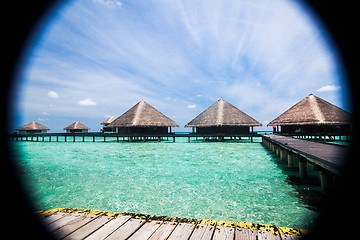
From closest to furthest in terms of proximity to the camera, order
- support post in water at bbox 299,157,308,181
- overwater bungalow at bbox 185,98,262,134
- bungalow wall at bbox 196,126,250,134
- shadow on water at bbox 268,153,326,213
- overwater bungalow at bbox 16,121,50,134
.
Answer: shadow on water at bbox 268,153,326,213
support post in water at bbox 299,157,308,181
overwater bungalow at bbox 185,98,262,134
bungalow wall at bbox 196,126,250,134
overwater bungalow at bbox 16,121,50,134

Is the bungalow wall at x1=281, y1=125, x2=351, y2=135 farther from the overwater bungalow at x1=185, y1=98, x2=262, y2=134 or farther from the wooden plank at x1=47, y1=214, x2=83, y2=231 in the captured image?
the wooden plank at x1=47, y1=214, x2=83, y2=231

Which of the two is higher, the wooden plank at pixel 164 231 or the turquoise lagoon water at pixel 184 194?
the wooden plank at pixel 164 231

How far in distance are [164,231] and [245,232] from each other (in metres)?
0.78

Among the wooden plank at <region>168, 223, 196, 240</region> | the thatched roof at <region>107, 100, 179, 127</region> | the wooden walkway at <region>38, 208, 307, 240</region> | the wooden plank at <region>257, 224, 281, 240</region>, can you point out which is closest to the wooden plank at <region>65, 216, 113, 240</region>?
the wooden walkway at <region>38, 208, 307, 240</region>

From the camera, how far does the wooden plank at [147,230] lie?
5.77 ft

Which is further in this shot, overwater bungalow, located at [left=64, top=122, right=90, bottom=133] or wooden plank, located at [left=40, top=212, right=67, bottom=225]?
overwater bungalow, located at [left=64, top=122, right=90, bottom=133]

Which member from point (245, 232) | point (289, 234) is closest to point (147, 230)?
point (245, 232)

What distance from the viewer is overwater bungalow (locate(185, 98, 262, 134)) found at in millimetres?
22103

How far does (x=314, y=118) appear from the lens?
1952 centimetres

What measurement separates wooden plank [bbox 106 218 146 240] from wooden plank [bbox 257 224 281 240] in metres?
1.19

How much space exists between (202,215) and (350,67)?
4550mm

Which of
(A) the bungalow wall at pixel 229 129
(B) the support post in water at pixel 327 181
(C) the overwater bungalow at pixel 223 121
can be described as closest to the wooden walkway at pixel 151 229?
(B) the support post in water at pixel 327 181

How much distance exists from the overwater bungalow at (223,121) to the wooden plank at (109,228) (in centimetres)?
2031

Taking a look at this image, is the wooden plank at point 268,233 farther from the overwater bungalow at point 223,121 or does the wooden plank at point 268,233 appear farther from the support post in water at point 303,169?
the overwater bungalow at point 223,121
